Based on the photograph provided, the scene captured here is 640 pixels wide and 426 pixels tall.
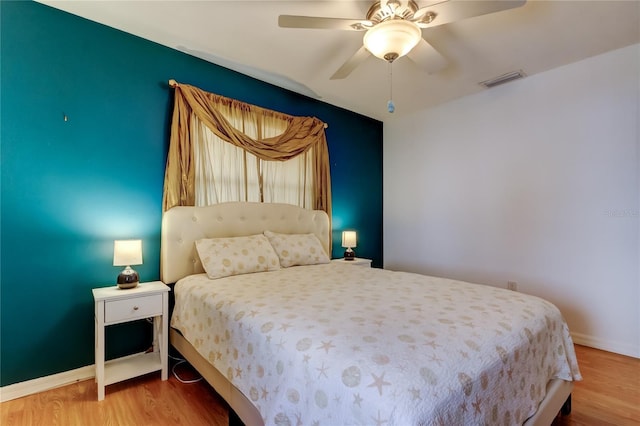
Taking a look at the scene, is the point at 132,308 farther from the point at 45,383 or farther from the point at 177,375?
the point at 45,383

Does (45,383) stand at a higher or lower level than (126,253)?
lower

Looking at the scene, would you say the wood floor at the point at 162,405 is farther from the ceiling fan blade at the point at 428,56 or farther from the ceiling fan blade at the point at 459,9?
the ceiling fan blade at the point at 428,56

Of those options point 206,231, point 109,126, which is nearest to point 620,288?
point 206,231

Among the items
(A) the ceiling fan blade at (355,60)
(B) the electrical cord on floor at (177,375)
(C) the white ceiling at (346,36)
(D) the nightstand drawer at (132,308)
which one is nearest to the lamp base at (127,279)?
(D) the nightstand drawer at (132,308)

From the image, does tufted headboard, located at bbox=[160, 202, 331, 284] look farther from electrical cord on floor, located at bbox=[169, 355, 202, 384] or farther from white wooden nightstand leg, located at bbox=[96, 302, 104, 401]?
electrical cord on floor, located at bbox=[169, 355, 202, 384]

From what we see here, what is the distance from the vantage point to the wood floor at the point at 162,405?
174cm

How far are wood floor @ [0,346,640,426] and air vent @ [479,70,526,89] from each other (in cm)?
Result: 276

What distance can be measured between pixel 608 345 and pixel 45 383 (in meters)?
4.49

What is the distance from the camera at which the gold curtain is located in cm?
257

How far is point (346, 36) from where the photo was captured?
2.40 meters

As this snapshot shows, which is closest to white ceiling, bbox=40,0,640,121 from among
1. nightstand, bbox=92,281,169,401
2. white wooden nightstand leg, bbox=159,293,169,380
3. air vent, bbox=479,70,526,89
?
air vent, bbox=479,70,526,89

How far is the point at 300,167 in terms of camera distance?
355 centimetres

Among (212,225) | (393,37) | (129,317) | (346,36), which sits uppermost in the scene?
(346,36)

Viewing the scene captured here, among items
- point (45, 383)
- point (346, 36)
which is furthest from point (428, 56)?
point (45, 383)
